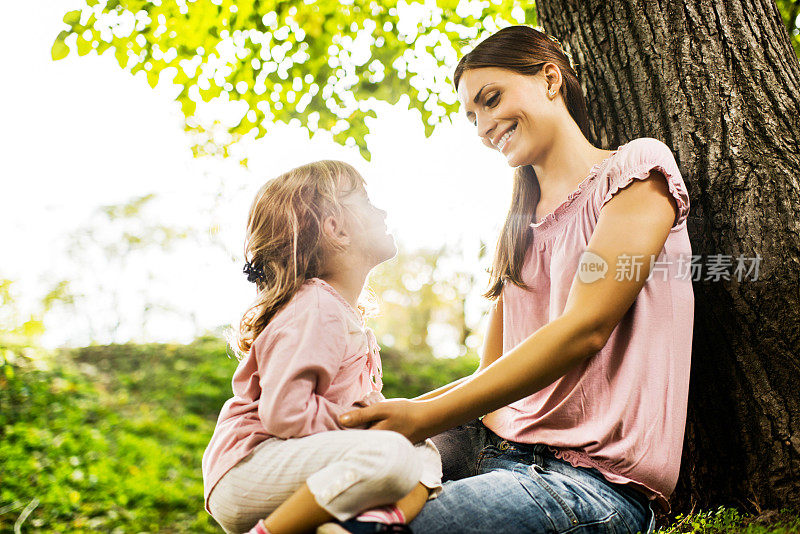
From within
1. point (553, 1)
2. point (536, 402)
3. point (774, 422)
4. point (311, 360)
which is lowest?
point (774, 422)

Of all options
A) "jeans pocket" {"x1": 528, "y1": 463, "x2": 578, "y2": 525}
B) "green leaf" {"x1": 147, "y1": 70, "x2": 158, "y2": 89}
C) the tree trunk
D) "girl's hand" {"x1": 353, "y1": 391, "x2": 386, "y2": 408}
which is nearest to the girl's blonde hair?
"girl's hand" {"x1": 353, "y1": 391, "x2": 386, "y2": 408}

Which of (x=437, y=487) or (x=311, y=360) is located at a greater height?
(x=311, y=360)

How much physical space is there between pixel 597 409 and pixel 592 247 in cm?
47

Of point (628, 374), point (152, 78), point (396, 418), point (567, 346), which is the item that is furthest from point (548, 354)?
point (152, 78)

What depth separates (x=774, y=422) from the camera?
194 cm

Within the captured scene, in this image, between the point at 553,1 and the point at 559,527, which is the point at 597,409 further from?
the point at 553,1

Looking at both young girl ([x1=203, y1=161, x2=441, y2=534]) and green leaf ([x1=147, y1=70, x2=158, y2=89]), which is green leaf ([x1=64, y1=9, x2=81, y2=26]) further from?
young girl ([x1=203, y1=161, x2=441, y2=534])

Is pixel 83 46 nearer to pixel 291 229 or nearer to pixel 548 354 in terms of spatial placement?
pixel 291 229

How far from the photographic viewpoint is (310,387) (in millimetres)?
1620

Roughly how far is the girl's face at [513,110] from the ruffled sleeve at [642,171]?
316 millimetres

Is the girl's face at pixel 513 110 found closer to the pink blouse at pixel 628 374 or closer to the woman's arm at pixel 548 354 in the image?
the pink blouse at pixel 628 374

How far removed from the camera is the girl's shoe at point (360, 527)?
54.4 inches

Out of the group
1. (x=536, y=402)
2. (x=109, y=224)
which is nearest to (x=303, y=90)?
(x=536, y=402)

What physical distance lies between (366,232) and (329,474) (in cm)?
87
